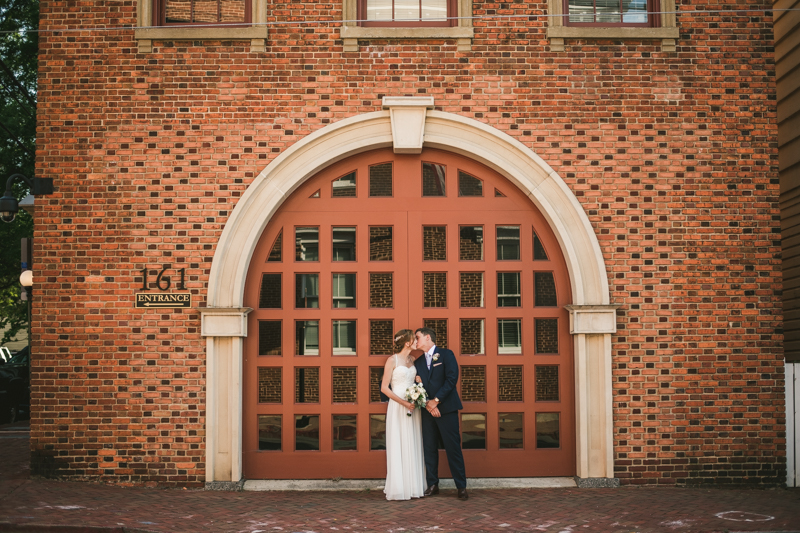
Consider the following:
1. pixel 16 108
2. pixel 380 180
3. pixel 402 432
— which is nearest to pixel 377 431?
pixel 402 432

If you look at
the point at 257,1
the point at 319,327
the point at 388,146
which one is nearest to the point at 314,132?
the point at 388,146

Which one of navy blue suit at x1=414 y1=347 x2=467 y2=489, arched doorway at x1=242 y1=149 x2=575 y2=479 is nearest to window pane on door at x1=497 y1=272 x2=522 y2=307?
arched doorway at x1=242 y1=149 x2=575 y2=479

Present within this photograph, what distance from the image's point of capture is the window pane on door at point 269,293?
25.8 ft

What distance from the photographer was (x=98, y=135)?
303 inches

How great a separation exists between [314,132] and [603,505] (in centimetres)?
497

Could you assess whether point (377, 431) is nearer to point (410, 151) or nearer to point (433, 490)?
point (433, 490)

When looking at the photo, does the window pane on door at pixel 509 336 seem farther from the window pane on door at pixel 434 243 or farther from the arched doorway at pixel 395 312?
the window pane on door at pixel 434 243

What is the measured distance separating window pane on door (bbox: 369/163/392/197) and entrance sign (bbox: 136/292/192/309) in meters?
2.41

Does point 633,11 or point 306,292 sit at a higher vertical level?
point 633,11

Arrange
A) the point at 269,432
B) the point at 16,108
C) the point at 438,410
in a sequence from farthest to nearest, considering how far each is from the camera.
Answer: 1. the point at 16,108
2. the point at 269,432
3. the point at 438,410

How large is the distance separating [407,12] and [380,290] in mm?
3309

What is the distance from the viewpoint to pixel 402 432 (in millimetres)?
7035

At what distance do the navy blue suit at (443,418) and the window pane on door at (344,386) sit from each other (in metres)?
0.93

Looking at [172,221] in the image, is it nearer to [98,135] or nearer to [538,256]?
[98,135]
